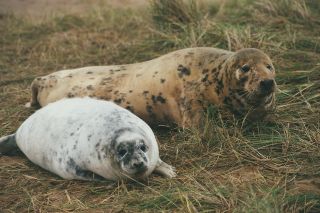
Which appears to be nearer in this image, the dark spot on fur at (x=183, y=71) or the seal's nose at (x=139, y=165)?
the seal's nose at (x=139, y=165)

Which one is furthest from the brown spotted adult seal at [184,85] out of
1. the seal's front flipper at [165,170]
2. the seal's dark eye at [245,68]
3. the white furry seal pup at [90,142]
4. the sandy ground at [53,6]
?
the sandy ground at [53,6]

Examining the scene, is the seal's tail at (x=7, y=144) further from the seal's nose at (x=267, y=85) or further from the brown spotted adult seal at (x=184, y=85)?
the seal's nose at (x=267, y=85)

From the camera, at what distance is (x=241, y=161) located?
13.4 ft

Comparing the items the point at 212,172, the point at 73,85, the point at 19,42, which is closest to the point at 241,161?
the point at 212,172

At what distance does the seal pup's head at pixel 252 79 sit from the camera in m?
4.34

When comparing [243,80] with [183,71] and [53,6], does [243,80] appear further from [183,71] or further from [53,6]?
[53,6]

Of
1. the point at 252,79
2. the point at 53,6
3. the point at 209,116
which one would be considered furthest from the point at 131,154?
the point at 53,6

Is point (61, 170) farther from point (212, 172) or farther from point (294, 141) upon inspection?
point (294, 141)

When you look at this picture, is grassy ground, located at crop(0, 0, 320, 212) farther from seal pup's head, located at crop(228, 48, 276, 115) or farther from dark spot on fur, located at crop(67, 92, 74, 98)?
dark spot on fur, located at crop(67, 92, 74, 98)

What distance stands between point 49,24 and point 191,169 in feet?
15.1

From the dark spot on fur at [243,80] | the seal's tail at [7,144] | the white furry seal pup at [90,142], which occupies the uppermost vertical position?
the dark spot on fur at [243,80]

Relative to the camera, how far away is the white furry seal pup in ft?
12.4

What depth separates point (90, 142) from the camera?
401 cm

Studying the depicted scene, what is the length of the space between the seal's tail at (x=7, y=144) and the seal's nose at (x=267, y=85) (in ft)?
6.26
